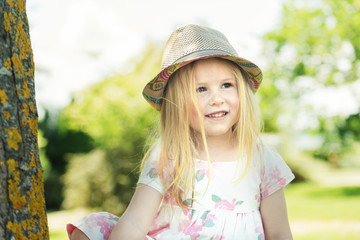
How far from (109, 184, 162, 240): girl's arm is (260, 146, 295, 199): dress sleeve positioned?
0.69 metres

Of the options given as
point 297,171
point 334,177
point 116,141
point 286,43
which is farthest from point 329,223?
point 334,177

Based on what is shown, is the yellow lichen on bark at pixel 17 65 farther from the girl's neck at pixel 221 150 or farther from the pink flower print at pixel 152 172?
the girl's neck at pixel 221 150

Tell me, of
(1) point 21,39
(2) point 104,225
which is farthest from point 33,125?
(2) point 104,225

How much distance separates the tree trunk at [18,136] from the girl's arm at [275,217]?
1.39 meters

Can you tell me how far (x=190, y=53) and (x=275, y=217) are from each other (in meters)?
1.14

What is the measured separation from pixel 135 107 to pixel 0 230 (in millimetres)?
13174

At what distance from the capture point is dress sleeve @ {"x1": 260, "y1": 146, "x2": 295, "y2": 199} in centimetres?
260

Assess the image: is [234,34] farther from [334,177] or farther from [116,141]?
[334,177]

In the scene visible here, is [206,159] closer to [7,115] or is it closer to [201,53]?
[201,53]

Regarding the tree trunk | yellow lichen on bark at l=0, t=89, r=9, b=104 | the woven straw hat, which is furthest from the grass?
yellow lichen on bark at l=0, t=89, r=9, b=104

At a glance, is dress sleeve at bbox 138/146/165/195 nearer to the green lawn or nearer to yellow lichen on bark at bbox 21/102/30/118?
yellow lichen on bark at bbox 21/102/30/118

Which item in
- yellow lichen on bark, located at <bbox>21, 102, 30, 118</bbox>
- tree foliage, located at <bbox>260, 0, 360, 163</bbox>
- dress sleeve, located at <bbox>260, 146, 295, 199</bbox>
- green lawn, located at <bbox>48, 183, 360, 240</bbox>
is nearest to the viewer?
yellow lichen on bark, located at <bbox>21, 102, 30, 118</bbox>

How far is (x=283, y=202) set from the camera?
2.61m

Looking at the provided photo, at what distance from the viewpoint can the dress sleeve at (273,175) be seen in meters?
2.60
